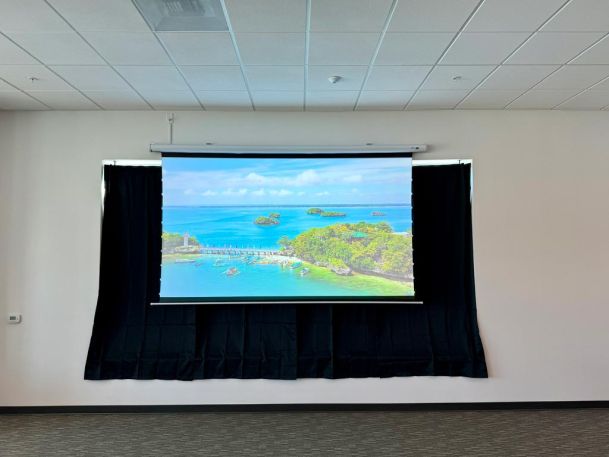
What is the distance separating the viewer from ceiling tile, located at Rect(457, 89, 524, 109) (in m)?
3.54

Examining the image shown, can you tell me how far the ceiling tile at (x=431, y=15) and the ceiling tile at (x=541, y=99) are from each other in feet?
5.18

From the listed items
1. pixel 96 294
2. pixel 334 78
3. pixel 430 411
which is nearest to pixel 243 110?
pixel 334 78

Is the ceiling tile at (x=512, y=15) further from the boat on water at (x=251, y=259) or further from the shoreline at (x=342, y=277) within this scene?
the boat on water at (x=251, y=259)

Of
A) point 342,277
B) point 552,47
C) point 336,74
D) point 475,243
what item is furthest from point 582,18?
point 342,277

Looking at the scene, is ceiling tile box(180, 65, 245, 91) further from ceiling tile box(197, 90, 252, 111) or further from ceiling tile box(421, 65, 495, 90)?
ceiling tile box(421, 65, 495, 90)

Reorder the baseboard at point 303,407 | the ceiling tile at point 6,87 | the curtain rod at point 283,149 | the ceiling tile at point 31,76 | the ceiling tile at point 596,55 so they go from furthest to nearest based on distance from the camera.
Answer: the curtain rod at point 283,149 → the baseboard at point 303,407 → the ceiling tile at point 6,87 → the ceiling tile at point 31,76 → the ceiling tile at point 596,55

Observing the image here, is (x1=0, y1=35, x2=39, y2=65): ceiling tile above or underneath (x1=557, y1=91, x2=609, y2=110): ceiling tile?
underneath

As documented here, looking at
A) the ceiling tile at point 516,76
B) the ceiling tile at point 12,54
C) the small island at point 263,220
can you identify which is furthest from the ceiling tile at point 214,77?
the ceiling tile at point 516,76

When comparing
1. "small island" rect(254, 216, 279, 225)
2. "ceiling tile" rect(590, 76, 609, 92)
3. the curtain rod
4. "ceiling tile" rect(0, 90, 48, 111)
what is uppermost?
"ceiling tile" rect(590, 76, 609, 92)

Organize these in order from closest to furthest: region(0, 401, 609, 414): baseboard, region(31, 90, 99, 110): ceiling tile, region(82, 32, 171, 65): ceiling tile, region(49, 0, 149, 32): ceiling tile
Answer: region(49, 0, 149, 32): ceiling tile → region(82, 32, 171, 65): ceiling tile → region(31, 90, 99, 110): ceiling tile → region(0, 401, 609, 414): baseboard

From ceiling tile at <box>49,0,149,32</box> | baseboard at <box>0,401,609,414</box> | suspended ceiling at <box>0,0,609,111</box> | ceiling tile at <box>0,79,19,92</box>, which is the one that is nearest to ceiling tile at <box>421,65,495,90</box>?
suspended ceiling at <box>0,0,609,111</box>

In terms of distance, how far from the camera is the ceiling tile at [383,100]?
353cm

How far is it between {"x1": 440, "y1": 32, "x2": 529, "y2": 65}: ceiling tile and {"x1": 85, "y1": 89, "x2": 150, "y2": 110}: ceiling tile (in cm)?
274

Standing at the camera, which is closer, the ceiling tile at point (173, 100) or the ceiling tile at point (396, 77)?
the ceiling tile at point (396, 77)
